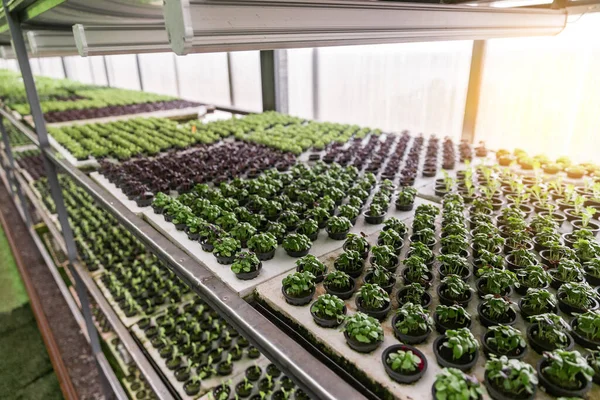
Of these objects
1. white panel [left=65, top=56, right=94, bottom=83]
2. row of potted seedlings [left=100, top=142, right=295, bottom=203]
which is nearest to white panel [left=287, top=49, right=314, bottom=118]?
row of potted seedlings [left=100, top=142, right=295, bottom=203]

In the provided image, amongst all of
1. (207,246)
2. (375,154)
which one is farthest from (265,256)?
(375,154)

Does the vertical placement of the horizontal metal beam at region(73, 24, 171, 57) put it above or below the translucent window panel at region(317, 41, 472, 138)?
above

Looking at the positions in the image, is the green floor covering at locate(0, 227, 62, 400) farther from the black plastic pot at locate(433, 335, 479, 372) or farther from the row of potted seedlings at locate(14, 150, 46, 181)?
the black plastic pot at locate(433, 335, 479, 372)

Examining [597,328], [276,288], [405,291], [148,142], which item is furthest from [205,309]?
[597,328]

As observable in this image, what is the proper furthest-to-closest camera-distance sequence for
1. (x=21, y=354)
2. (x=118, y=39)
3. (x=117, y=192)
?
(x=21, y=354) → (x=117, y=192) → (x=118, y=39)

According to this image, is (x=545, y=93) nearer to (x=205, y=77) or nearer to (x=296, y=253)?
(x=296, y=253)

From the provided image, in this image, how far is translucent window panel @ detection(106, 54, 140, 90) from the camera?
1420 centimetres

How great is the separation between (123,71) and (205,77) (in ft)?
24.4

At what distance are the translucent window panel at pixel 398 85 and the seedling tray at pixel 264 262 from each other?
3.06 metres

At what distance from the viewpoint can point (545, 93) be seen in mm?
4324

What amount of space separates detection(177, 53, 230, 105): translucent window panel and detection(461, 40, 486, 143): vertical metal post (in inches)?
220

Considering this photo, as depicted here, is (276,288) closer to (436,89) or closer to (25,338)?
(25,338)

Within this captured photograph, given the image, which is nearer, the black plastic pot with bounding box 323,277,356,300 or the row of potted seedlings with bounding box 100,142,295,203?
the black plastic pot with bounding box 323,277,356,300

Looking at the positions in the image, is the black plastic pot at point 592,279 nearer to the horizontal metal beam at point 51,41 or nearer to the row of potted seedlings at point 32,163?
the horizontal metal beam at point 51,41
